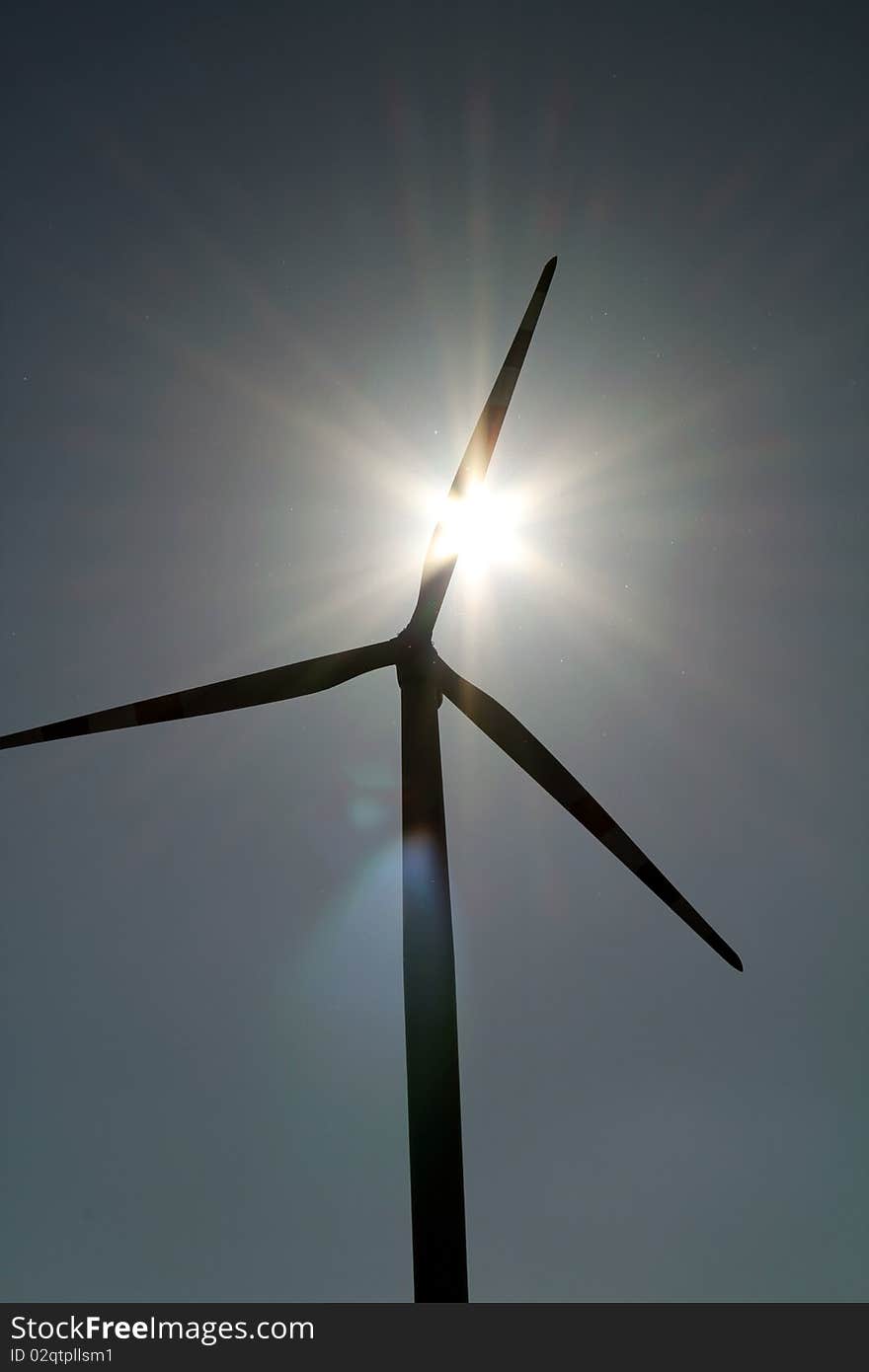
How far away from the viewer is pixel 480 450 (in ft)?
58.1

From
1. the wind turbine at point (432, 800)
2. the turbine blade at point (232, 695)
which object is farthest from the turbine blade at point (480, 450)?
the turbine blade at point (232, 695)

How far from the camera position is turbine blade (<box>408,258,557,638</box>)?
1738cm

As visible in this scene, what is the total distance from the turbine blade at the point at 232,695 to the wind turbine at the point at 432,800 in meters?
0.02

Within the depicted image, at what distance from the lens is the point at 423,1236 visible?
1229 cm

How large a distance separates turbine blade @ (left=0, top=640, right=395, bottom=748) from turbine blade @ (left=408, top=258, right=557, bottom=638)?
108 cm

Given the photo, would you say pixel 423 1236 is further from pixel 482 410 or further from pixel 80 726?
pixel 482 410

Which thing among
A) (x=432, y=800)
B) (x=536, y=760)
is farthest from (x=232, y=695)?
(x=536, y=760)

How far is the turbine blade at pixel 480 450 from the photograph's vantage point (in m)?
17.4

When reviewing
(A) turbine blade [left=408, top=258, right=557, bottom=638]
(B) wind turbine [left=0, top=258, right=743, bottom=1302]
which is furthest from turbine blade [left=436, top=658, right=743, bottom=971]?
(A) turbine blade [left=408, top=258, right=557, bottom=638]

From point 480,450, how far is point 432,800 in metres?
7.16

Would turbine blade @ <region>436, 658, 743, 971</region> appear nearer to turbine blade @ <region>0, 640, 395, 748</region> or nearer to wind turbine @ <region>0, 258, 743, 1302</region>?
wind turbine @ <region>0, 258, 743, 1302</region>

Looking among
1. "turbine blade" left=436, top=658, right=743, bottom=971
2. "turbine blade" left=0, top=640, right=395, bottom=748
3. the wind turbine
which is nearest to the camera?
the wind turbine

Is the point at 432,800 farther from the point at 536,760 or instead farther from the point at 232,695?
the point at 232,695

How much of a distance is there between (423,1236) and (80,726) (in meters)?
10.4
